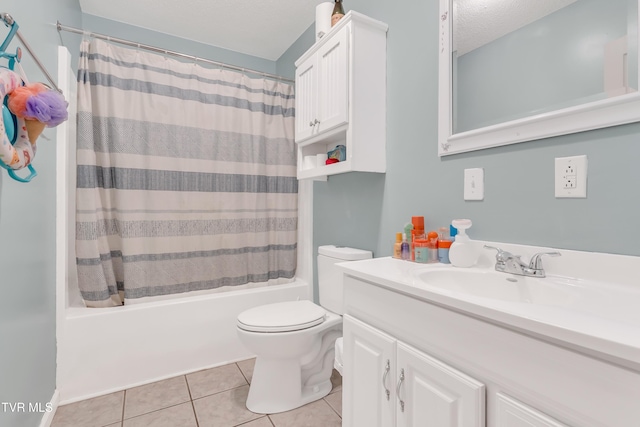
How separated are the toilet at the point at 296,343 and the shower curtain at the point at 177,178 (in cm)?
63

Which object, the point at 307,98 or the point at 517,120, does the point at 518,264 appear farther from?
the point at 307,98

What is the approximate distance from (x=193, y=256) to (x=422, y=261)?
4.98 ft

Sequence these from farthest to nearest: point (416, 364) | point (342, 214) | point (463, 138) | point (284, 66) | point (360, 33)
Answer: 1. point (284, 66)
2. point (342, 214)
3. point (360, 33)
4. point (463, 138)
5. point (416, 364)

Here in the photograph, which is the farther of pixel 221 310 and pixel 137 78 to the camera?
pixel 221 310

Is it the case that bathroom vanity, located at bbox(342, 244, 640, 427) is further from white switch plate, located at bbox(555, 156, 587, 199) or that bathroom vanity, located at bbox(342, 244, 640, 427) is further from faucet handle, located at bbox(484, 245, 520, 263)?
white switch plate, located at bbox(555, 156, 587, 199)

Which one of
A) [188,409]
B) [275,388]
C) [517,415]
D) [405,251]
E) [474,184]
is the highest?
[474,184]

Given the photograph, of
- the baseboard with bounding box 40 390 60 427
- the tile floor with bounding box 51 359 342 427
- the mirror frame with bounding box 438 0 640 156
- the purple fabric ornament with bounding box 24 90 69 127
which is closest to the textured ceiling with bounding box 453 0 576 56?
the mirror frame with bounding box 438 0 640 156

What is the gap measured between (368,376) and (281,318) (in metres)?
0.65

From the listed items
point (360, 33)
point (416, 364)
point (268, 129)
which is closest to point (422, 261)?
point (416, 364)

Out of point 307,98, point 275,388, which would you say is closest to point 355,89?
point 307,98

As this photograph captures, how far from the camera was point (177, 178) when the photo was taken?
1993 millimetres

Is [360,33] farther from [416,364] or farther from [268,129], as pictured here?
[416,364]

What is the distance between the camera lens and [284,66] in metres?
2.69

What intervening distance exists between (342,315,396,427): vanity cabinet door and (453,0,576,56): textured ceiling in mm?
1135
